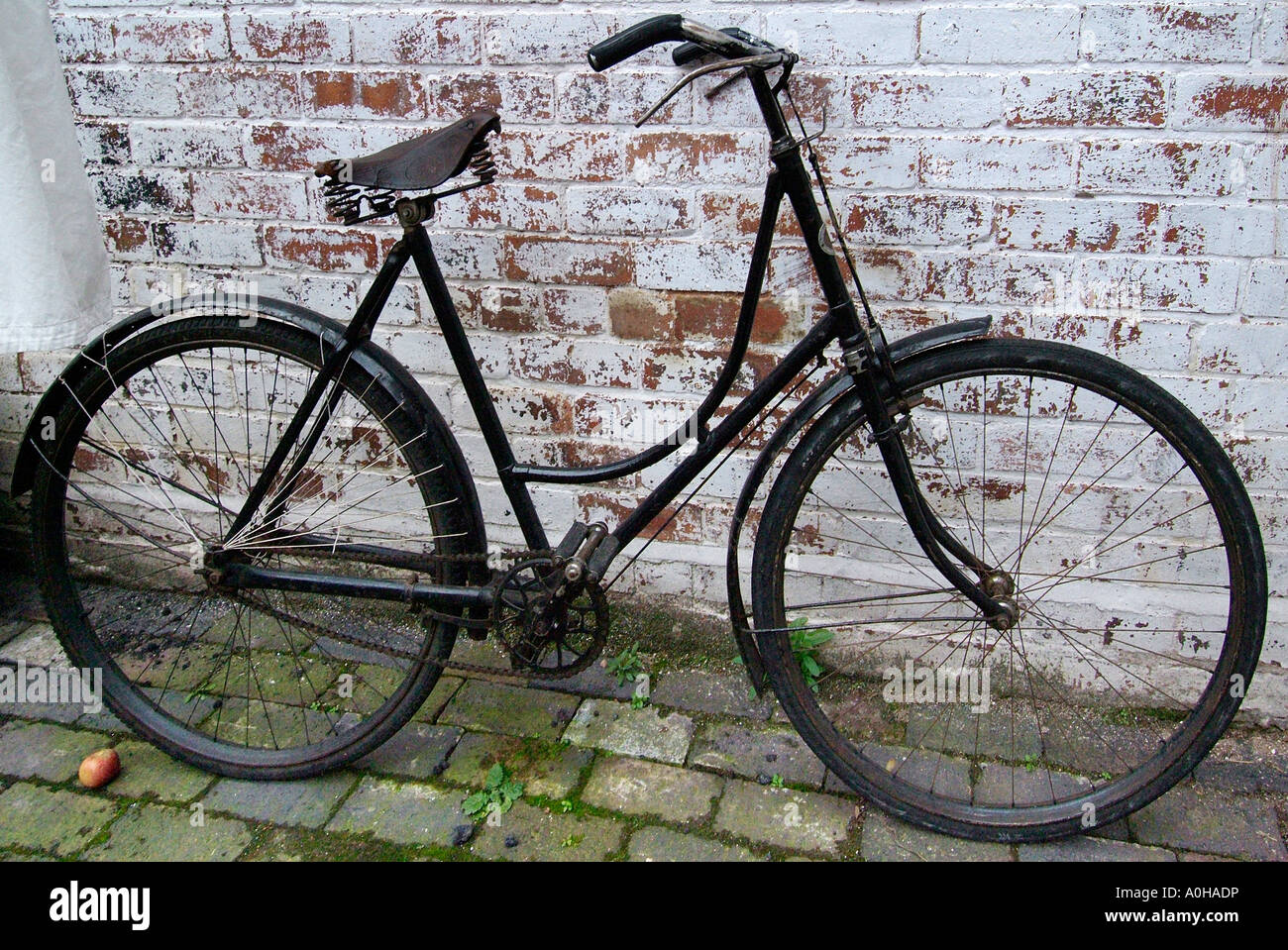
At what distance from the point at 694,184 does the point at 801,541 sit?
992mm

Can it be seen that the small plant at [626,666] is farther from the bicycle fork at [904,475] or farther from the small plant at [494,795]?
the bicycle fork at [904,475]

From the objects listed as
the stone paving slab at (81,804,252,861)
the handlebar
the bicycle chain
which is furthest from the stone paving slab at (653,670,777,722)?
the handlebar

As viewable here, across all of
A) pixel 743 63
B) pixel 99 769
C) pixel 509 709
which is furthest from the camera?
pixel 509 709

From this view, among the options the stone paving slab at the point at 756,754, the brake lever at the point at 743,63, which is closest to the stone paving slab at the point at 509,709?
the stone paving slab at the point at 756,754

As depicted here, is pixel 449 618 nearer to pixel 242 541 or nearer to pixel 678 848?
pixel 242 541

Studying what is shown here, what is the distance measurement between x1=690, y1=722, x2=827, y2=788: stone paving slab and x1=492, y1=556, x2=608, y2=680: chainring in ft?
1.39

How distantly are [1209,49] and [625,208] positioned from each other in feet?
4.45

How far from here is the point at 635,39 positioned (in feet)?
6.79

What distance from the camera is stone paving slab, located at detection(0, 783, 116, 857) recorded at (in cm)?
244

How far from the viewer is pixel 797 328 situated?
2699mm

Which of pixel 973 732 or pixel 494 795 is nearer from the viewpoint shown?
pixel 494 795

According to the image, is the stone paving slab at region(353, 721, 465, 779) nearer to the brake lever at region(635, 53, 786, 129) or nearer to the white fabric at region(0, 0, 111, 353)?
the white fabric at region(0, 0, 111, 353)

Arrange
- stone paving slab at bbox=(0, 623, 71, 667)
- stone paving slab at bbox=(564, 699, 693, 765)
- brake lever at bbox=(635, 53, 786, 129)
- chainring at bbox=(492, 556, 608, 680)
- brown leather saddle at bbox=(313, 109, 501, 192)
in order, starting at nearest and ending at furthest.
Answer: brake lever at bbox=(635, 53, 786, 129), brown leather saddle at bbox=(313, 109, 501, 192), chainring at bbox=(492, 556, 608, 680), stone paving slab at bbox=(564, 699, 693, 765), stone paving slab at bbox=(0, 623, 71, 667)

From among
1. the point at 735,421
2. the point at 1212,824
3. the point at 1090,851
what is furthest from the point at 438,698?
the point at 1212,824
